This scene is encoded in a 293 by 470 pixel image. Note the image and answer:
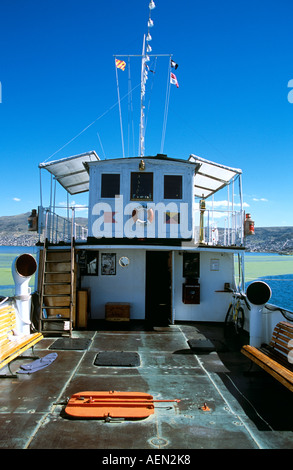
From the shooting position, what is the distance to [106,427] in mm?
→ 4156

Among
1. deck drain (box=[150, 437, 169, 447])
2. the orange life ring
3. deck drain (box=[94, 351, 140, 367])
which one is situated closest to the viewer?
deck drain (box=[150, 437, 169, 447])

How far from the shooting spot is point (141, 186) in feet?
34.8

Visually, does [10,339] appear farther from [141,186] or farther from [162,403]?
[141,186]

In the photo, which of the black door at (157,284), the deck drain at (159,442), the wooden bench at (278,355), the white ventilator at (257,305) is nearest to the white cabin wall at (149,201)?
the black door at (157,284)

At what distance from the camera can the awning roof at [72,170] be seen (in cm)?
1079

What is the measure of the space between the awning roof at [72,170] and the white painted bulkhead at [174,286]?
131 inches

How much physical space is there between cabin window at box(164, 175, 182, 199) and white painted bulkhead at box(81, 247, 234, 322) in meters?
1.92

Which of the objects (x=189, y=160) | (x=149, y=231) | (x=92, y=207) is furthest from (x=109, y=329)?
(x=189, y=160)

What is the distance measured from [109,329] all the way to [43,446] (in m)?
6.05

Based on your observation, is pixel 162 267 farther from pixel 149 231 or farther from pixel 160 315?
pixel 149 231

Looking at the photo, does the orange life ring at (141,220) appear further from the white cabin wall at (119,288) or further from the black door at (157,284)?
the black door at (157,284)

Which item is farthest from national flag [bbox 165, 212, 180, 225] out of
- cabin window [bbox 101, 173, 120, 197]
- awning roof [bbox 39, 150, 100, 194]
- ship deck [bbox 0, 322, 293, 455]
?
ship deck [bbox 0, 322, 293, 455]

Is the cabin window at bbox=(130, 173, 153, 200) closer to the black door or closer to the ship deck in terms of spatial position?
the black door

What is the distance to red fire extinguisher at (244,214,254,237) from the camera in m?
10.7
